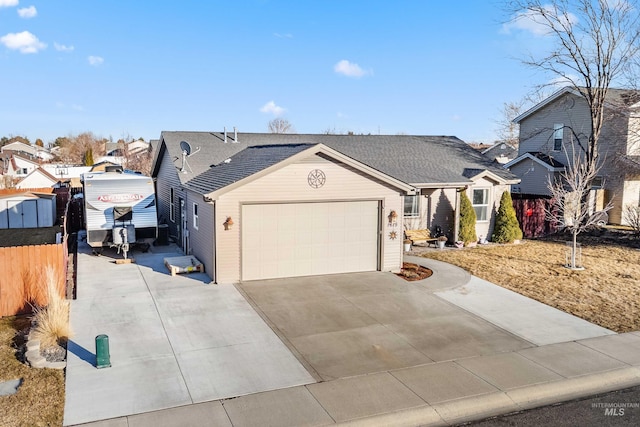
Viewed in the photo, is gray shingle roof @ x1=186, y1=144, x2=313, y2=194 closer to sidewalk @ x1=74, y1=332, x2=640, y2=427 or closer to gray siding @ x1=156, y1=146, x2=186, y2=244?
gray siding @ x1=156, y1=146, x2=186, y2=244

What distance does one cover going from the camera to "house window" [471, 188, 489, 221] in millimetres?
21641

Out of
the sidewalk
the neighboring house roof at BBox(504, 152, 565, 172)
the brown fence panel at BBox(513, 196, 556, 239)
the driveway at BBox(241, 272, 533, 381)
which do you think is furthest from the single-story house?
A: the neighboring house roof at BBox(504, 152, 565, 172)

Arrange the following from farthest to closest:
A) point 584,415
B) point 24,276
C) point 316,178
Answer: point 316,178, point 24,276, point 584,415

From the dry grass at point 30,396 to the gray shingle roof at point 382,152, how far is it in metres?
9.50

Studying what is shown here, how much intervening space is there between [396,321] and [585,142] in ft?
70.5

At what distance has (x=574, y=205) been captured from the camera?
17.8 m

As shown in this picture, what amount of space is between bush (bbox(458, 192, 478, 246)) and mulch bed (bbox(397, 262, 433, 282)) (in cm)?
467

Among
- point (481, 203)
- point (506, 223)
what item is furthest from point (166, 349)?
point (506, 223)

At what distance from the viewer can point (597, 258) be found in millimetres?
18688

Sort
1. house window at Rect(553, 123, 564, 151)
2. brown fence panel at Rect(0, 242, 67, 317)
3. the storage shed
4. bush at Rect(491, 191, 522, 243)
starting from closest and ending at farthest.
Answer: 1. brown fence panel at Rect(0, 242, 67, 317)
2. bush at Rect(491, 191, 522, 243)
3. the storage shed
4. house window at Rect(553, 123, 564, 151)

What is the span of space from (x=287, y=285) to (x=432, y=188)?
28.7 feet

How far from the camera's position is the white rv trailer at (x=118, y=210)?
688 inches

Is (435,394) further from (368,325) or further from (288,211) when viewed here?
(288,211)

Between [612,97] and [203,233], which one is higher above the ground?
[612,97]
